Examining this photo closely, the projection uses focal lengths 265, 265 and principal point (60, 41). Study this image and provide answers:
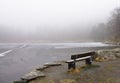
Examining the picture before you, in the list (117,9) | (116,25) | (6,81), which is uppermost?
(117,9)

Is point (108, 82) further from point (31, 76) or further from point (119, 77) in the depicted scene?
point (31, 76)

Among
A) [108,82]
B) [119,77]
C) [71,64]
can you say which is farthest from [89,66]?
[108,82]

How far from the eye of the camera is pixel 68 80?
1508cm

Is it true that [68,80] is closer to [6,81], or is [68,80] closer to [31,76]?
[31,76]

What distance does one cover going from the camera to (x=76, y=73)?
17.5 metres

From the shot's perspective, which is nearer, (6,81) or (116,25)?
(6,81)

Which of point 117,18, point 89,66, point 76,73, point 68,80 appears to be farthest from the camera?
point 117,18

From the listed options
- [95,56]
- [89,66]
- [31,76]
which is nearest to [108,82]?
[31,76]

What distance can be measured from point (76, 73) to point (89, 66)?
3053 mm

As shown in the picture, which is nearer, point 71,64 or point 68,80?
point 68,80

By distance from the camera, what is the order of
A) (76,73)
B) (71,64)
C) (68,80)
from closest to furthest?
(68,80)
(76,73)
(71,64)

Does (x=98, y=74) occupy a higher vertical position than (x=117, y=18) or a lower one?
lower

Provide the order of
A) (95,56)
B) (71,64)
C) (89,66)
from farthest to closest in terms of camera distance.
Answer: (95,56) → (89,66) → (71,64)

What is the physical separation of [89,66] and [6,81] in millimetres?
6371
